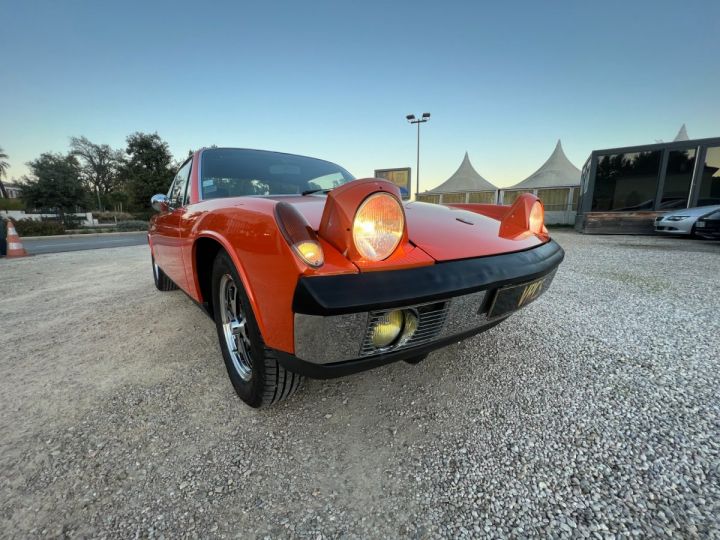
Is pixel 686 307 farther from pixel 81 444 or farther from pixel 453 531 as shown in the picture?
pixel 81 444

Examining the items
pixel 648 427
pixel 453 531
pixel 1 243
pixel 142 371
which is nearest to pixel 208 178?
pixel 142 371

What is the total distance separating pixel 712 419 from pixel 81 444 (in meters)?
2.64

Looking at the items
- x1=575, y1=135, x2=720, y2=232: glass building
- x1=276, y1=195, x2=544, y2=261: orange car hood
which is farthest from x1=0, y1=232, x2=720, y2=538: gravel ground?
x1=575, y1=135, x2=720, y2=232: glass building

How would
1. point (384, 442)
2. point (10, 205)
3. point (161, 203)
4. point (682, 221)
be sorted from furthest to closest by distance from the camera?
point (10, 205) → point (682, 221) → point (161, 203) → point (384, 442)

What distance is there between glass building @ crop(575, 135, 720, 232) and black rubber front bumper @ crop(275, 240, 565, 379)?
12.7 metres

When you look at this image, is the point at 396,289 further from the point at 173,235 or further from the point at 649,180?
the point at 649,180

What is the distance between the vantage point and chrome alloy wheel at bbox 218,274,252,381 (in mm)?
1653

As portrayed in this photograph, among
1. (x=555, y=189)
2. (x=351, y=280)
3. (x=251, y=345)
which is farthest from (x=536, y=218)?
(x=555, y=189)

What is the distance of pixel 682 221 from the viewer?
8539mm

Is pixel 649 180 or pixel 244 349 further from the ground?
pixel 649 180

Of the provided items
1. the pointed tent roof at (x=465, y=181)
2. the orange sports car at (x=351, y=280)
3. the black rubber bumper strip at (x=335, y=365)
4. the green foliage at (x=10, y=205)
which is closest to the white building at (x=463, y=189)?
the pointed tent roof at (x=465, y=181)

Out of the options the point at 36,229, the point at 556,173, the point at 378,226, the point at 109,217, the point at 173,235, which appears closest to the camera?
the point at 378,226

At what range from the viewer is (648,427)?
1.33 metres

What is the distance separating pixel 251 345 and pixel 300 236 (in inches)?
22.7
